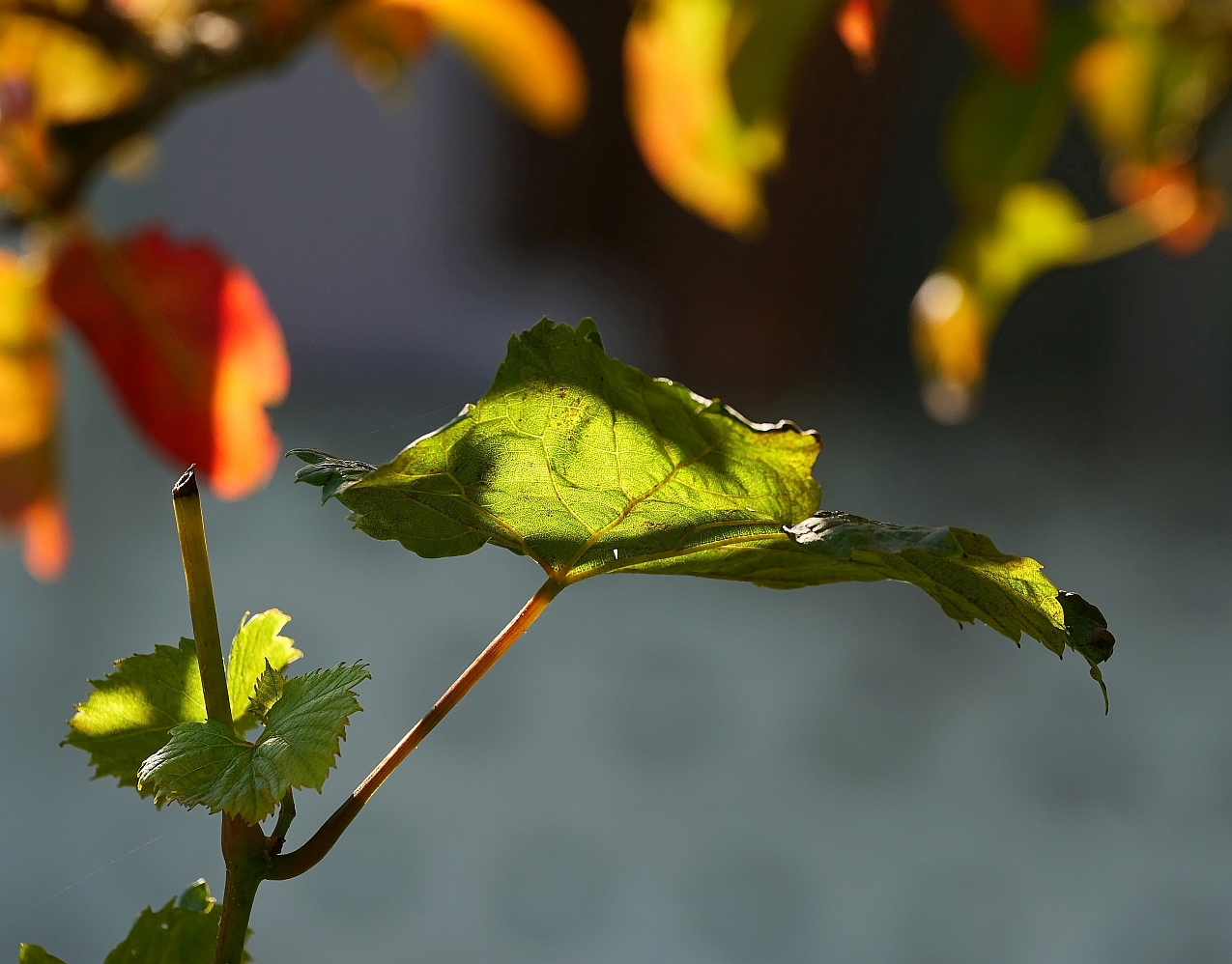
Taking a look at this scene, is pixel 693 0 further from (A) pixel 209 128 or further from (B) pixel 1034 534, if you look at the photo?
(A) pixel 209 128

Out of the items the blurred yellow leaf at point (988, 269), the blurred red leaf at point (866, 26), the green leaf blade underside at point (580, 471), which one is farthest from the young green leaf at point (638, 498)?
the blurred yellow leaf at point (988, 269)

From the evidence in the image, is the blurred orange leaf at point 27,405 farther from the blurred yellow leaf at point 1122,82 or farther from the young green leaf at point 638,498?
the blurred yellow leaf at point 1122,82

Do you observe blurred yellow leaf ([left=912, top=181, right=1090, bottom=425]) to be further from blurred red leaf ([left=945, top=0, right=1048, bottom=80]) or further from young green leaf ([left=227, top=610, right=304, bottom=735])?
young green leaf ([left=227, top=610, right=304, bottom=735])

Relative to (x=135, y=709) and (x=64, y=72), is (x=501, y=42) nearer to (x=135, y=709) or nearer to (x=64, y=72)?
(x=64, y=72)

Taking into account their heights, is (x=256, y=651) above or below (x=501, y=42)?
below

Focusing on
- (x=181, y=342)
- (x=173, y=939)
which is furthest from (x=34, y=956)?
(x=181, y=342)

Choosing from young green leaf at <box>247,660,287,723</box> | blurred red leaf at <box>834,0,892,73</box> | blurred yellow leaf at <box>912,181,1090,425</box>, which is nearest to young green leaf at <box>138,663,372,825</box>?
young green leaf at <box>247,660,287,723</box>

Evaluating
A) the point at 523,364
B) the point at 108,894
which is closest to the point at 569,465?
the point at 523,364
